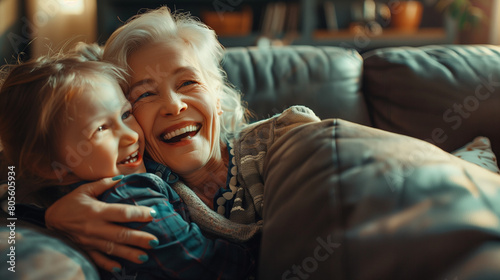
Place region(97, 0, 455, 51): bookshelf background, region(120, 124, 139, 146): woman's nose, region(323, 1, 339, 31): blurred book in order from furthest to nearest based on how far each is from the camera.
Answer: region(323, 1, 339, 31): blurred book
region(97, 0, 455, 51): bookshelf background
region(120, 124, 139, 146): woman's nose

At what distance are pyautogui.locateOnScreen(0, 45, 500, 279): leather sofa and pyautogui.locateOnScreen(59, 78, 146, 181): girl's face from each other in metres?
0.63

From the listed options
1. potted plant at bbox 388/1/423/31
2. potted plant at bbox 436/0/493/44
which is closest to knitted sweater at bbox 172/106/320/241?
potted plant at bbox 436/0/493/44

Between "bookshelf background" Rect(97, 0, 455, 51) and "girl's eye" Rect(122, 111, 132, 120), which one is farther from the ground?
"girl's eye" Rect(122, 111, 132, 120)

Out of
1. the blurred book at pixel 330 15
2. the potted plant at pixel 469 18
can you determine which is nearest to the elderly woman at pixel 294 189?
the potted plant at pixel 469 18

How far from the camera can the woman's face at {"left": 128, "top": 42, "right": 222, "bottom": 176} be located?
1.01 meters

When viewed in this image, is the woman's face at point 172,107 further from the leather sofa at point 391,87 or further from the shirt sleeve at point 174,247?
the leather sofa at point 391,87

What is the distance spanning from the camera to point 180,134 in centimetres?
Answer: 104

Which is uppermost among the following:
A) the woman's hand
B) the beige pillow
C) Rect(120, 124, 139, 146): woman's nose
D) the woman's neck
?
Rect(120, 124, 139, 146): woman's nose

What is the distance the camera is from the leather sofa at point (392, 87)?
1.44m

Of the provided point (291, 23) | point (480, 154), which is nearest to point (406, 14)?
point (291, 23)

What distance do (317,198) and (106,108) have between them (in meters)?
0.50

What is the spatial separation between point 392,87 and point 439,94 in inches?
6.4

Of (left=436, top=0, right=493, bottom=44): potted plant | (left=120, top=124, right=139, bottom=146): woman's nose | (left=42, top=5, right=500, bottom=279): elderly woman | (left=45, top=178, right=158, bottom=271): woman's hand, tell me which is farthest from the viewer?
(left=436, top=0, right=493, bottom=44): potted plant

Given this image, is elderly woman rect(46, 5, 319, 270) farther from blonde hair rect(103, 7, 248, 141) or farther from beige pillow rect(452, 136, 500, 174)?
beige pillow rect(452, 136, 500, 174)
